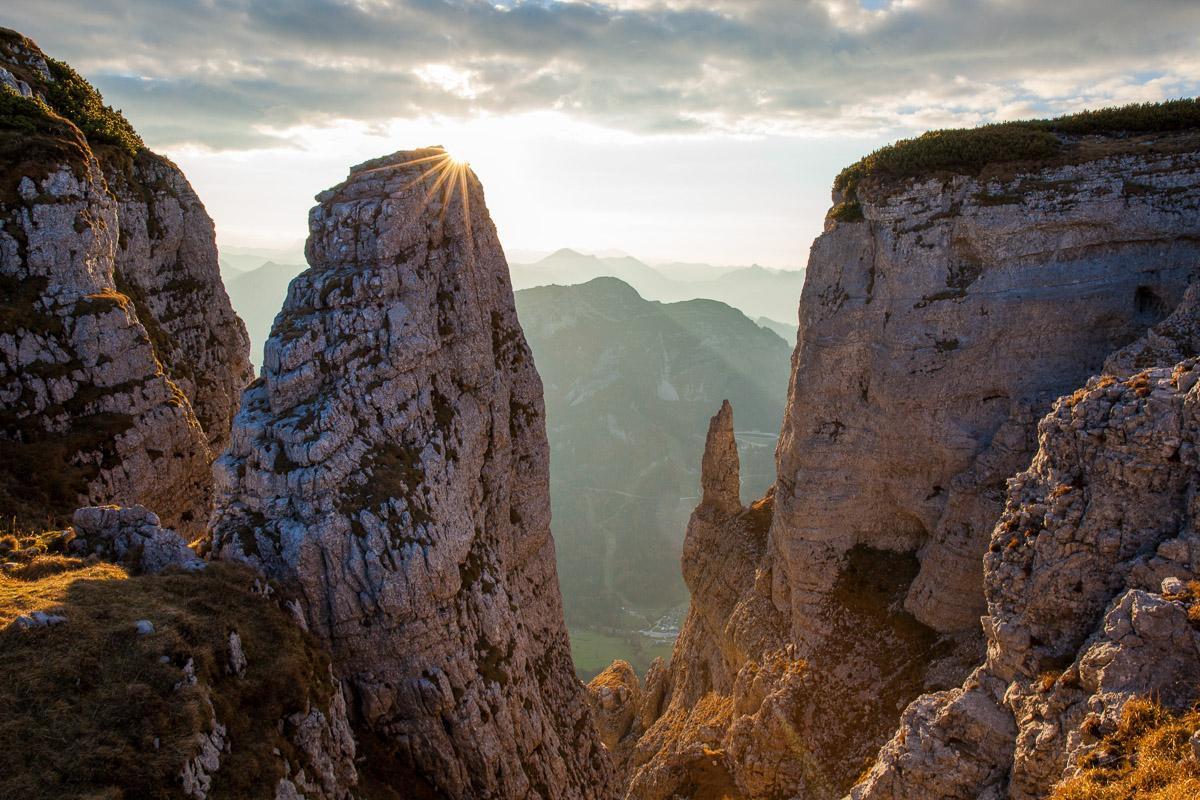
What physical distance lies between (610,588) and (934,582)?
114841mm

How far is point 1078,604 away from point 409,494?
2192cm

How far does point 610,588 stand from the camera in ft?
471

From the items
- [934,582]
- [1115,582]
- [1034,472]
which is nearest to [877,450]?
[934,582]

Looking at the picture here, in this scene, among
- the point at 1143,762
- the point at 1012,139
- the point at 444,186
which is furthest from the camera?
the point at 1012,139

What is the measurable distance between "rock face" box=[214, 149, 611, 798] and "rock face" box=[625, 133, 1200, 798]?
516 inches

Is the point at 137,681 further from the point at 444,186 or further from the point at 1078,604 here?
the point at 1078,604

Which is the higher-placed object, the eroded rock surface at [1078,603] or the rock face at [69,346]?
the rock face at [69,346]

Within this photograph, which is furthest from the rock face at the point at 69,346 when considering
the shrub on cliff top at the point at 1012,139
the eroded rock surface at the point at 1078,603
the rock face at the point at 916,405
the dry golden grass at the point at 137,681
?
the shrub on cliff top at the point at 1012,139

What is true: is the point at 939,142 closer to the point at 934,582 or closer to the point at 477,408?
the point at 934,582

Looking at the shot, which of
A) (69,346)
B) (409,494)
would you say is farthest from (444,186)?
(69,346)

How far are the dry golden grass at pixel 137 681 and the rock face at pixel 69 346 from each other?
22.4 feet

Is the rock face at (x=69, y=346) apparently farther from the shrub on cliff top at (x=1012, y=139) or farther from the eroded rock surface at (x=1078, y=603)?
the shrub on cliff top at (x=1012, y=139)

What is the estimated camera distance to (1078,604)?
60.1 feet

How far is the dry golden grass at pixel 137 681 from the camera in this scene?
13.7 meters
